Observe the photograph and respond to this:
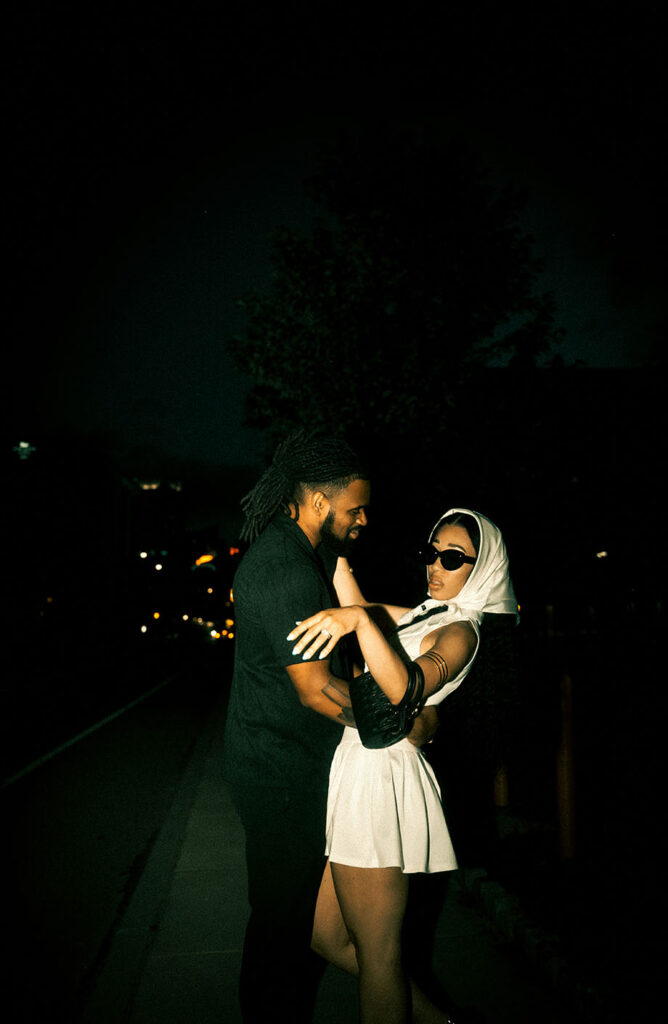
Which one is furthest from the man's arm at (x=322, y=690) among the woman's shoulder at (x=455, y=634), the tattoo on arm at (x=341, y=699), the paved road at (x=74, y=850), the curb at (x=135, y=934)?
the paved road at (x=74, y=850)

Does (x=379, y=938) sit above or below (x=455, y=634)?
below

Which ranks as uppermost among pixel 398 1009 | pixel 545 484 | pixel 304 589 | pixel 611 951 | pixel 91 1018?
pixel 545 484

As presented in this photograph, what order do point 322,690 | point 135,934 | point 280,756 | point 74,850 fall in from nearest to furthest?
point 322,690 → point 280,756 → point 135,934 → point 74,850

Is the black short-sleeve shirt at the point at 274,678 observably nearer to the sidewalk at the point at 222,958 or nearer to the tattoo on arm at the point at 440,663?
the tattoo on arm at the point at 440,663

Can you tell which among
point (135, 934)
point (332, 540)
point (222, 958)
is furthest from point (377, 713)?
point (135, 934)

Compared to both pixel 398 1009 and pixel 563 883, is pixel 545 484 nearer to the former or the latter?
pixel 563 883

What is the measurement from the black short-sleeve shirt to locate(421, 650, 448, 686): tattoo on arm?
32 cm

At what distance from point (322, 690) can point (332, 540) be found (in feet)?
1.93

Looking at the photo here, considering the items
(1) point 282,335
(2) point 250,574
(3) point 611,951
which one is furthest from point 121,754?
(2) point 250,574

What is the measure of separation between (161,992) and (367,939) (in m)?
1.77

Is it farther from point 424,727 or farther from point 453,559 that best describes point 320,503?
point 424,727

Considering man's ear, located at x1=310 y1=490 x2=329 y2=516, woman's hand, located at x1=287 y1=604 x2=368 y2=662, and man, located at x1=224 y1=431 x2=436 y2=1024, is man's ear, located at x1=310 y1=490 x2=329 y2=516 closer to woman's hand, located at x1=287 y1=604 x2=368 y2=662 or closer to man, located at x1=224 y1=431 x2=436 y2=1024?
man, located at x1=224 y1=431 x2=436 y2=1024

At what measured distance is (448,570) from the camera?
9.29 ft

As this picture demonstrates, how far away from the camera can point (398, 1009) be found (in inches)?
96.2
